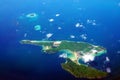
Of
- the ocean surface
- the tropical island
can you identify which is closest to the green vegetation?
the tropical island

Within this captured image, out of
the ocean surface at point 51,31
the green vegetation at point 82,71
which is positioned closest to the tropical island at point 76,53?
the green vegetation at point 82,71

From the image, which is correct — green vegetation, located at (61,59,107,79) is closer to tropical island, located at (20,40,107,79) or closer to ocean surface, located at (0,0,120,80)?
tropical island, located at (20,40,107,79)

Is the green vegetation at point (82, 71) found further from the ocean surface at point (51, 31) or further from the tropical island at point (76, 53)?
the ocean surface at point (51, 31)

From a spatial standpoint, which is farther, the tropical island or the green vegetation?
the tropical island

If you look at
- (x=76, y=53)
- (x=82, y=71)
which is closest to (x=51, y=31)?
(x=76, y=53)

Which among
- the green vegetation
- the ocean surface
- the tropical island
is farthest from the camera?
the ocean surface

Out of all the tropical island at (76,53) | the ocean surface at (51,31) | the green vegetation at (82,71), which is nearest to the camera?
the green vegetation at (82,71)
